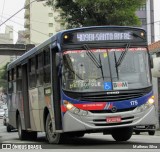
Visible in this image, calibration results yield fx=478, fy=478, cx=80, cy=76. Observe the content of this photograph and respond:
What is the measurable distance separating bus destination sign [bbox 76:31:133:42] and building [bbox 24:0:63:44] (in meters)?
93.6

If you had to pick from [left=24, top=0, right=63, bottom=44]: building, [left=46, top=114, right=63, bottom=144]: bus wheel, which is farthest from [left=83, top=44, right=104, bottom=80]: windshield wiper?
[left=24, top=0, right=63, bottom=44]: building

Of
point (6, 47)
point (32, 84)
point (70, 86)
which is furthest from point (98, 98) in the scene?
point (6, 47)

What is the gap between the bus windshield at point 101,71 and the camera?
43.9 ft

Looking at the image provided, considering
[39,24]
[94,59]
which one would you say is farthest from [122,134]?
[39,24]

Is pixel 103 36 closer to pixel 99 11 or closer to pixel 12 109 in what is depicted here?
pixel 12 109

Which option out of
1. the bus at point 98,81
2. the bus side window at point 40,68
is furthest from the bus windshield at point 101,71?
the bus side window at point 40,68

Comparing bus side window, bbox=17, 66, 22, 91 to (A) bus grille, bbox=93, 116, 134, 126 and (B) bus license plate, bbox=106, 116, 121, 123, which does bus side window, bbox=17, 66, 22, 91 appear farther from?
(B) bus license plate, bbox=106, 116, 121, 123

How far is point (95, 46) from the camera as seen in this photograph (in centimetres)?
1379

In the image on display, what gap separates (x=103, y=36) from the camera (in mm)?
14000

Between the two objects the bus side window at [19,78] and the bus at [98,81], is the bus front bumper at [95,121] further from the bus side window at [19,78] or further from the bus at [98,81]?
the bus side window at [19,78]

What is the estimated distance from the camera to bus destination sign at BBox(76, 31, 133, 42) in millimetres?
13906

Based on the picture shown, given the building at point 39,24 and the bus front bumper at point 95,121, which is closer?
the bus front bumper at point 95,121

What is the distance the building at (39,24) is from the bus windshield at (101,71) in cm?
9396

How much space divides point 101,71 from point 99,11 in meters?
18.4
